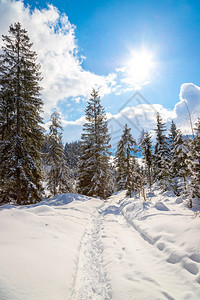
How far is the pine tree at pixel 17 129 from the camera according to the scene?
10.6 m

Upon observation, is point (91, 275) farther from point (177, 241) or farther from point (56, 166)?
point (56, 166)

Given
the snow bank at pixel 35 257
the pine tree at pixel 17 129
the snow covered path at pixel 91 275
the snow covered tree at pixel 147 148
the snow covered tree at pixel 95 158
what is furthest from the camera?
the snow covered tree at pixel 147 148

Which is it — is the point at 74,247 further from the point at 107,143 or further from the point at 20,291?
the point at 107,143

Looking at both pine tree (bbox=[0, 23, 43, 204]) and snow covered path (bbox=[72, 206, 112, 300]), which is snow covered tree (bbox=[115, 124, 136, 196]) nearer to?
pine tree (bbox=[0, 23, 43, 204])

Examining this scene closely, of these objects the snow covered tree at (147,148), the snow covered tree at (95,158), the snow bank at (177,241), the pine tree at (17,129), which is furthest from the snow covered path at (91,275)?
the snow covered tree at (147,148)

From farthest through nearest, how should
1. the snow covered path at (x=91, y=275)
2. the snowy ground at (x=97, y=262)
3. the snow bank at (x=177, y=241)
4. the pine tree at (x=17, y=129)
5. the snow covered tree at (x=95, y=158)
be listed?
the snow covered tree at (x=95, y=158) → the pine tree at (x=17, y=129) → the snow bank at (x=177, y=241) → the snow covered path at (x=91, y=275) → the snowy ground at (x=97, y=262)

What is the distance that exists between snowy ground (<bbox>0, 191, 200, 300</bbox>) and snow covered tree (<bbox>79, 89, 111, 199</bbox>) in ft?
40.1

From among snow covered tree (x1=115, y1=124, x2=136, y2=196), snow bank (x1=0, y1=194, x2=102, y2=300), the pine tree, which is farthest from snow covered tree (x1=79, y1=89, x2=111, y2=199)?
snow bank (x1=0, y1=194, x2=102, y2=300)

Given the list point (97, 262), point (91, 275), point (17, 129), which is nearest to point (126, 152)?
point (17, 129)

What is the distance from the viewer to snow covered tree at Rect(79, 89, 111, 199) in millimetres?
18172

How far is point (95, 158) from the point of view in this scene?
731 inches

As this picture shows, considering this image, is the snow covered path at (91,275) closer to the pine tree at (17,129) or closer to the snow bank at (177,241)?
the snow bank at (177,241)

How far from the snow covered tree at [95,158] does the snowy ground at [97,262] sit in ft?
40.1

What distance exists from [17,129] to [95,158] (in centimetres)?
995
